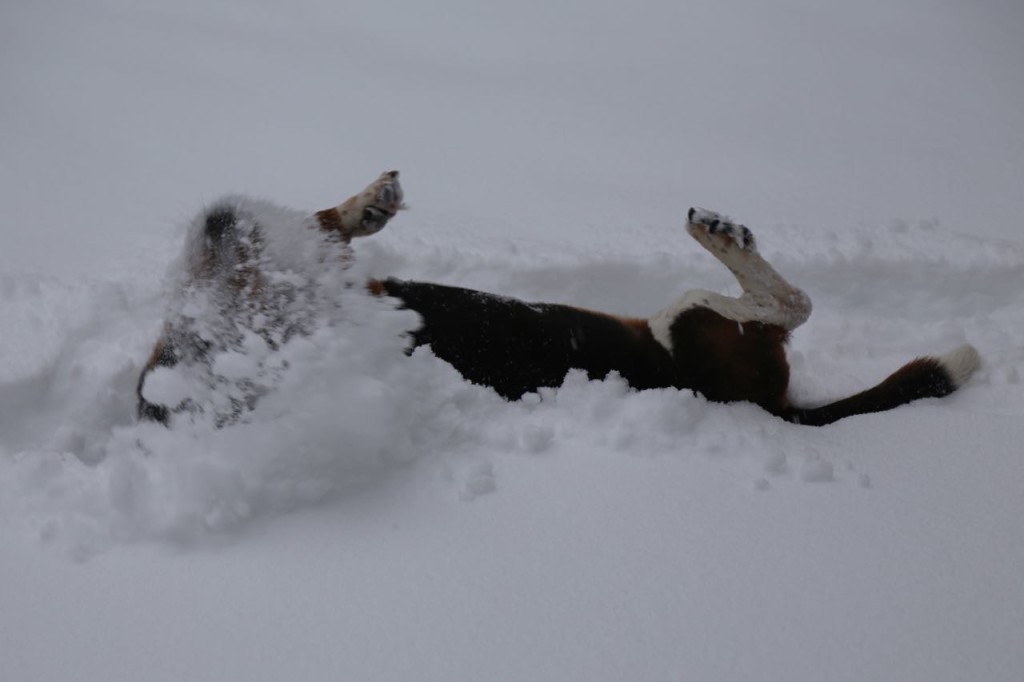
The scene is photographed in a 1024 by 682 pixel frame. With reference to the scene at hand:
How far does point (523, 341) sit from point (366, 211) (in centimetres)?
59

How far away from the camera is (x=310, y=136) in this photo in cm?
461

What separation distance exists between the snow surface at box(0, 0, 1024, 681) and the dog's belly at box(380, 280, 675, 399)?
0.11 m

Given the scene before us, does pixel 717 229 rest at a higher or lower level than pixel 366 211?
lower

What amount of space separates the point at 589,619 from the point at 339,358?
0.93 metres

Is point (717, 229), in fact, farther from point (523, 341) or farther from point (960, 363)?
point (960, 363)

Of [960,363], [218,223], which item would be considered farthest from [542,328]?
[960,363]

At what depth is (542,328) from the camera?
2.61m

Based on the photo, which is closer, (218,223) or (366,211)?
(218,223)

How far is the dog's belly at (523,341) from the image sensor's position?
2.51 metres

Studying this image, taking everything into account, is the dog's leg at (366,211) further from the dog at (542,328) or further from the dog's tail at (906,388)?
the dog's tail at (906,388)

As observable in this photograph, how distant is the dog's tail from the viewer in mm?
2607

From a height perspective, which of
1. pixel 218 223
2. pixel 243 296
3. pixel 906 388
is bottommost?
pixel 906 388

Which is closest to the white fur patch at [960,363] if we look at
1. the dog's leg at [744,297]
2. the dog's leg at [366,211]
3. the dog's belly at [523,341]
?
the dog's leg at [744,297]

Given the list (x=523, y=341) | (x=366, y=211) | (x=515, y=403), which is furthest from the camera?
(x=366, y=211)
